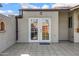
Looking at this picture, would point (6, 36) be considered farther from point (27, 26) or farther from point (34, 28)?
point (34, 28)

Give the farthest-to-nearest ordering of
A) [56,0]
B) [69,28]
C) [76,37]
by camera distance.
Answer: [69,28] < [76,37] < [56,0]

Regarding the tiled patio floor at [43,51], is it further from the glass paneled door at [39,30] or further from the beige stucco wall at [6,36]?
the glass paneled door at [39,30]

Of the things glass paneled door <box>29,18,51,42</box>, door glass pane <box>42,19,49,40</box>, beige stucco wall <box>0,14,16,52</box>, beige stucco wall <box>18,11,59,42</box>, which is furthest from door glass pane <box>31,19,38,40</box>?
beige stucco wall <box>0,14,16,52</box>

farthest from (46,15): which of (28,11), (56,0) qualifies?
(56,0)

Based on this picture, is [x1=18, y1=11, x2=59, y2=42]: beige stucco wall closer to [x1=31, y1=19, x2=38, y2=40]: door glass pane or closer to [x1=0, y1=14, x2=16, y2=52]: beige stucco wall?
[x1=31, y1=19, x2=38, y2=40]: door glass pane

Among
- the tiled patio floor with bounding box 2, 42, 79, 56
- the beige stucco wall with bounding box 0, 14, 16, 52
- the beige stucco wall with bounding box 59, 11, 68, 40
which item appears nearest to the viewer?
the tiled patio floor with bounding box 2, 42, 79, 56

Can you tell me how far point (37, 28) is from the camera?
54.4ft

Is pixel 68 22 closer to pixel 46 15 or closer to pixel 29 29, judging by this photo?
pixel 46 15

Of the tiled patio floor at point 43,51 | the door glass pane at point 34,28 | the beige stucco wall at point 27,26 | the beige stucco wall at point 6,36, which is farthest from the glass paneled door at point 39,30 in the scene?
the tiled patio floor at point 43,51

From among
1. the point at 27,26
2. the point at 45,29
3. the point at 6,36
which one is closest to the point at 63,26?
the point at 45,29

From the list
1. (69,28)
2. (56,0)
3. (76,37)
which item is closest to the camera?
(56,0)

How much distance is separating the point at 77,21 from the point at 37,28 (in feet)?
→ 12.3

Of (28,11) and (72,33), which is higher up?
(28,11)

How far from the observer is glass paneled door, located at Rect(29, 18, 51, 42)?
54.1 ft
